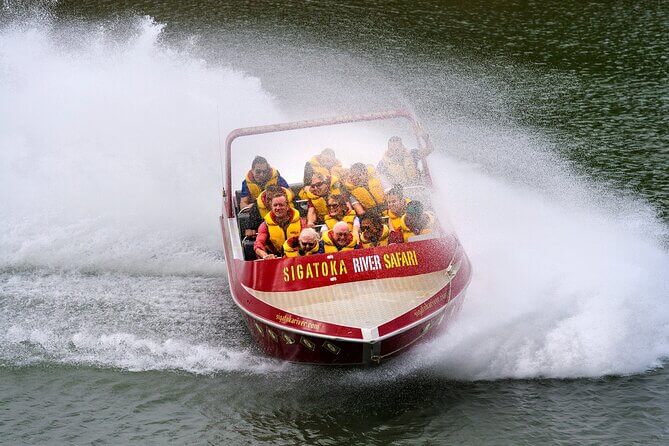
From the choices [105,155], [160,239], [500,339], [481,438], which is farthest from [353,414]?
[105,155]

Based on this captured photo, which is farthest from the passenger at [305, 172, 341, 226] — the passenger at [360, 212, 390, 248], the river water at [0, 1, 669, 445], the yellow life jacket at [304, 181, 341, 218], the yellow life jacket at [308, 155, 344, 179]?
the river water at [0, 1, 669, 445]

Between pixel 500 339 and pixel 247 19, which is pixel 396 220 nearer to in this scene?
pixel 500 339

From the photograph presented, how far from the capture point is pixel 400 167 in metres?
11.0

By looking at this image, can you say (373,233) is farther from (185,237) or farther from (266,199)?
(185,237)

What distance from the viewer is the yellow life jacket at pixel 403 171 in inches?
432

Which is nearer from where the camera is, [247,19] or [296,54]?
[296,54]

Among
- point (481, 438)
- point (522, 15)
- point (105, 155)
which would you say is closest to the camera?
point (481, 438)

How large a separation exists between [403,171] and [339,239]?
2.67 metres

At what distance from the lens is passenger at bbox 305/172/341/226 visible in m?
9.83

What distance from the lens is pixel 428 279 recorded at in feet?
27.6

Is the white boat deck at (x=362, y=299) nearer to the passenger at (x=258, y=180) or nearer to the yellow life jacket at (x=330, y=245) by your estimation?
→ the yellow life jacket at (x=330, y=245)

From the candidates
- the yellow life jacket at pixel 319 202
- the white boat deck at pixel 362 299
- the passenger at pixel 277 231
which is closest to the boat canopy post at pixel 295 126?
the yellow life jacket at pixel 319 202

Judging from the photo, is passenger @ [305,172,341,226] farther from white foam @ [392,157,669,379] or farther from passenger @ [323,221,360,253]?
white foam @ [392,157,669,379]

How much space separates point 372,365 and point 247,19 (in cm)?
1716
